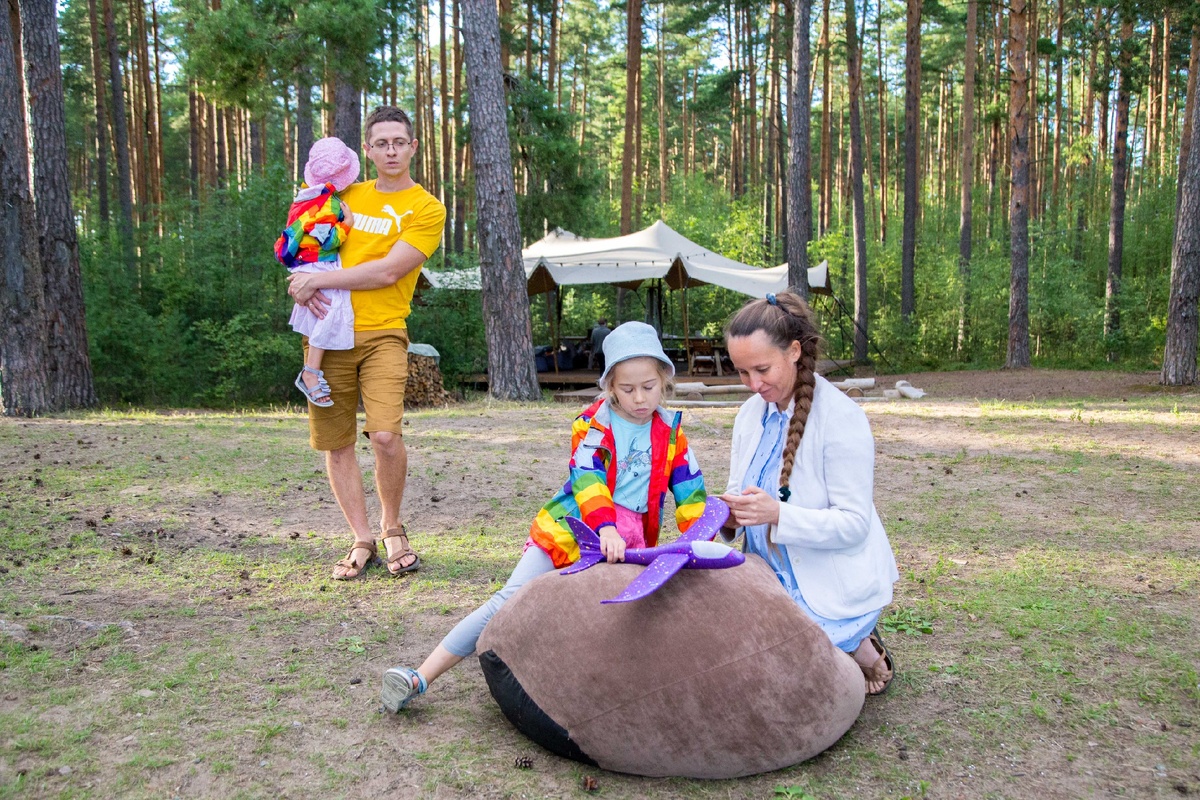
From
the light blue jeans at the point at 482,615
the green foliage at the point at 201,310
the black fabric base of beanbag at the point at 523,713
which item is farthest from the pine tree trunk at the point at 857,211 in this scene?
the black fabric base of beanbag at the point at 523,713

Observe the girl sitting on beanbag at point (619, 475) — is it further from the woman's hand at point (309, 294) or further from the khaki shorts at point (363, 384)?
the woman's hand at point (309, 294)

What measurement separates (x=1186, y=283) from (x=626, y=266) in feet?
28.7

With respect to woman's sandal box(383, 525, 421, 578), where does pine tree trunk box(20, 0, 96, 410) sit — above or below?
above

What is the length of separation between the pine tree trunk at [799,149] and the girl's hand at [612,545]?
14.2 meters

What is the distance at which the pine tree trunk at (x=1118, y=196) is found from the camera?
1859 cm

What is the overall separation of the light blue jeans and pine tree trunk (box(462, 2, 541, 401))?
904 cm

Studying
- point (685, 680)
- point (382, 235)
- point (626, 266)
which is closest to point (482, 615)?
point (685, 680)

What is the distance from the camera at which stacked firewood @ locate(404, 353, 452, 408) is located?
12969 mm

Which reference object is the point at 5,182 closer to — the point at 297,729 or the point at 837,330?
the point at 297,729

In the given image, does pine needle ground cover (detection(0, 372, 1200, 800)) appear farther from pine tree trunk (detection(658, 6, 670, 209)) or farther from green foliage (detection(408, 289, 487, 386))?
pine tree trunk (detection(658, 6, 670, 209))

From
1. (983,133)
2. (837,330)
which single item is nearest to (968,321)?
(837,330)

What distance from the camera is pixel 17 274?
31.6 feet

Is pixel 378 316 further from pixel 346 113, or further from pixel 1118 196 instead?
pixel 1118 196

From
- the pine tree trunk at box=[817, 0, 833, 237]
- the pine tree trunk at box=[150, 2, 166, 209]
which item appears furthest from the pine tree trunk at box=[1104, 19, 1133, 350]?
the pine tree trunk at box=[150, 2, 166, 209]
